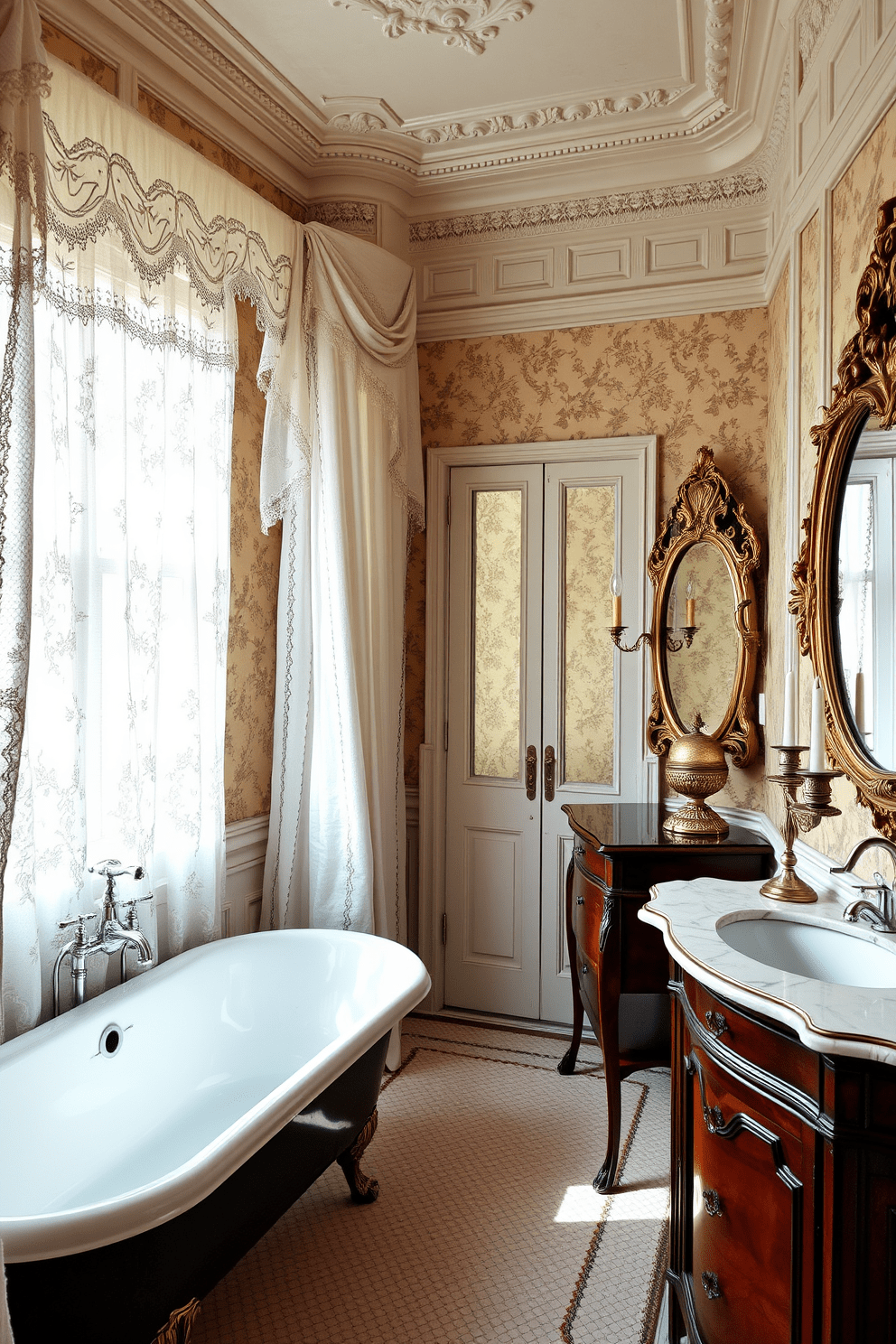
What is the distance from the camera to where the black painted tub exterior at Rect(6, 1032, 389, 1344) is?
1.33m

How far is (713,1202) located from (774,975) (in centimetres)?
45

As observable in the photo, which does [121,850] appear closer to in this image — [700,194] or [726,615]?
[726,615]

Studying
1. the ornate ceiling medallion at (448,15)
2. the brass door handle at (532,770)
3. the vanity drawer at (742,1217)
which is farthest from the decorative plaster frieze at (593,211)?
the vanity drawer at (742,1217)

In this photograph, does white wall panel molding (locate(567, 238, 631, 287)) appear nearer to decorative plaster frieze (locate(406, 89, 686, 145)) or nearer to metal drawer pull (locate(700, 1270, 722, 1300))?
decorative plaster frieze (locate(406, 89, 686, 145))

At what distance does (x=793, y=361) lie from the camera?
252 cm

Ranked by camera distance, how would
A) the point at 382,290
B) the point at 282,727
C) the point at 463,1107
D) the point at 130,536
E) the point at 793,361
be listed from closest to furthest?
the point at 130,536 < the point at 793,361 < the point at 463,1107 < the point at 282,727 < the point at 382,290

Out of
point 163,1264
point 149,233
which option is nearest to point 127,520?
point 149,233

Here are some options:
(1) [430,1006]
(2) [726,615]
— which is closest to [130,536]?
(2) [726,615]

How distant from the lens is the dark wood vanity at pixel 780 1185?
112 cm

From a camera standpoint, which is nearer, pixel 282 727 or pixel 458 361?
pixel 282 727

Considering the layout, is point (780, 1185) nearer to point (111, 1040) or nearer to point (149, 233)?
point (111, 1040)

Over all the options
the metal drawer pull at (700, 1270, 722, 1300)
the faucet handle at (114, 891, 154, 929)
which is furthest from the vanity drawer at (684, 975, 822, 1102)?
the faucet handle at (114, 891, 154, 929)

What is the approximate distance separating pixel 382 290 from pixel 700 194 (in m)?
1.18

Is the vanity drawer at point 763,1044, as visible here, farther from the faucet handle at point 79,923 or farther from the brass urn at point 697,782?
the faucet handle at point 79,923
